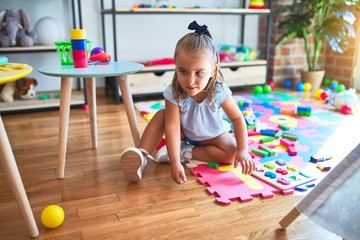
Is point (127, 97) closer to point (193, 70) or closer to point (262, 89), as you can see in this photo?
point (193, 70)

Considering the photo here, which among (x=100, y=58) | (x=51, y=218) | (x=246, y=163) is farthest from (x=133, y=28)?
(x=51, y=218)

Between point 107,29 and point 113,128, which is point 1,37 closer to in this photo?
point 107,29

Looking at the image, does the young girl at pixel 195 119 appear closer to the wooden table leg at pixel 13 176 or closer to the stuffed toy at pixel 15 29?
the wooden table leg at pixel 13 176

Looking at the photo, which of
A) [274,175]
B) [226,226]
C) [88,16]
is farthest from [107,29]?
[226,226]

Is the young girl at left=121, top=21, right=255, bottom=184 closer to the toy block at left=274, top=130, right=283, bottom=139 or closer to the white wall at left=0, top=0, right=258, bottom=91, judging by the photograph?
the toy block at left=274, top=130, right=283, bottom=139

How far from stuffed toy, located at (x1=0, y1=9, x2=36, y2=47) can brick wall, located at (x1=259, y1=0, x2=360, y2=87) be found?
1704mm

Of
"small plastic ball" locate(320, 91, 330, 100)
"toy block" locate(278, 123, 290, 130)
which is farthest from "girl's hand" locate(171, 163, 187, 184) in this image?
"small plastic ball" locate(320, 91, 330, 100)

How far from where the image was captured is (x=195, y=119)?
120 centimetres

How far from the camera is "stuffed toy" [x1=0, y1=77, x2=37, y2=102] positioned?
198 cm

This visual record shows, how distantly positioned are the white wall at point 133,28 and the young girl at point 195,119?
1303 millimetres

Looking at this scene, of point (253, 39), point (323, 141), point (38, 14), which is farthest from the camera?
point (253, 39)

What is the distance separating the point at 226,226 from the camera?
0.89 metres

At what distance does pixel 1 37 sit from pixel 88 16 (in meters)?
0.59

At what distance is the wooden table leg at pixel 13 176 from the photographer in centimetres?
78
